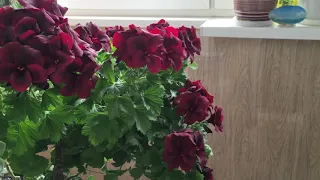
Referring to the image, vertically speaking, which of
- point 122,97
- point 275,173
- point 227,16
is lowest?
point 275,173

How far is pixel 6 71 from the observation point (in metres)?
0.67

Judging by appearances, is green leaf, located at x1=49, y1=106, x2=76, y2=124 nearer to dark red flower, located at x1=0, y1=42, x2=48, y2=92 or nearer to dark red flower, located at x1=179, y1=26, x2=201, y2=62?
dark red flower, located at x1=0, y1=42, x2=48, y2=92

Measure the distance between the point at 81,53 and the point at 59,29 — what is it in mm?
53

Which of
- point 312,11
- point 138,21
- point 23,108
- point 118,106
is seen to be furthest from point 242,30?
point 23,108

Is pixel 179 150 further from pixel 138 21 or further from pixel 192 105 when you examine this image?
pixel 138 21

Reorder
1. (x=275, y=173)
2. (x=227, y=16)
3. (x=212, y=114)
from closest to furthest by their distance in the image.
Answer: (x=212, y=114), (x=275, y=173), (x=227, y=16)

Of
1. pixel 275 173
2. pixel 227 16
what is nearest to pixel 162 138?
pixel 275 173

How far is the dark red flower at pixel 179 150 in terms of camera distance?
0.80m

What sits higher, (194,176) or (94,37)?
(94,37)

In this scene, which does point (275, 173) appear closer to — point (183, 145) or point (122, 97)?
point (183, 145)

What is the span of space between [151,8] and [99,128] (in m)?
1.03

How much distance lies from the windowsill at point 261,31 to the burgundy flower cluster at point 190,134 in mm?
507

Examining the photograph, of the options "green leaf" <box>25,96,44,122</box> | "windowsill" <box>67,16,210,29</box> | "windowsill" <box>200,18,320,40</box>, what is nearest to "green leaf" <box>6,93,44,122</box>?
"green leaf" <box>25,96,44,122</box>

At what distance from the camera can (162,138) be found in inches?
33.9
